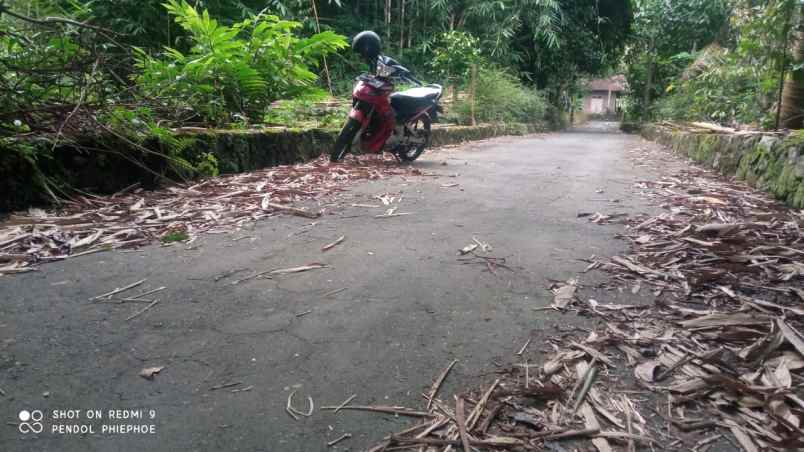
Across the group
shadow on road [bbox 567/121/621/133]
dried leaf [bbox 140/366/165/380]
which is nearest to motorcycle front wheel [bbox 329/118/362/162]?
dried leaf [bbox 140/366/165/380]

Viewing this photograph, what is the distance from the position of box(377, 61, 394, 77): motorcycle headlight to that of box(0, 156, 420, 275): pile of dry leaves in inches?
67.4

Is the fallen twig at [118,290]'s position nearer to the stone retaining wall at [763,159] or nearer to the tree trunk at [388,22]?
the stone retaining wall at [763,159]

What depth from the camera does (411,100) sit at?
609cm

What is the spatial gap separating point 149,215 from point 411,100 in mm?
3722

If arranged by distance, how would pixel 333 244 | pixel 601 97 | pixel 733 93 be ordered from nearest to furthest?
pixel 333 244 < pixel 733 93 < pixel 601 97

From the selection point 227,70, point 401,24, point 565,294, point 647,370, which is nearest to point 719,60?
point 401,24

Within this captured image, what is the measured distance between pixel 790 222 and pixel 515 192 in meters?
1.88

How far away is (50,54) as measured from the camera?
3.22 m

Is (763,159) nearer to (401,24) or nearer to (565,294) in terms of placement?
(565,294)

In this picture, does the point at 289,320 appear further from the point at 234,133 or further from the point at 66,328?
the point at 234,133

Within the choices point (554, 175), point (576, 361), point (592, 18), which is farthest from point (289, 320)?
point (592, 18)

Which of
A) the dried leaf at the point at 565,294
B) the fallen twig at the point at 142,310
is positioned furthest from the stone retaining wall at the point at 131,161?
the dried leaf at the point at 565,294

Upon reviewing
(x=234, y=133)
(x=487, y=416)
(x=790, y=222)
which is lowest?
(x=487, y=416)

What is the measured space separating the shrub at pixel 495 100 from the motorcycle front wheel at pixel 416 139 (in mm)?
5306
